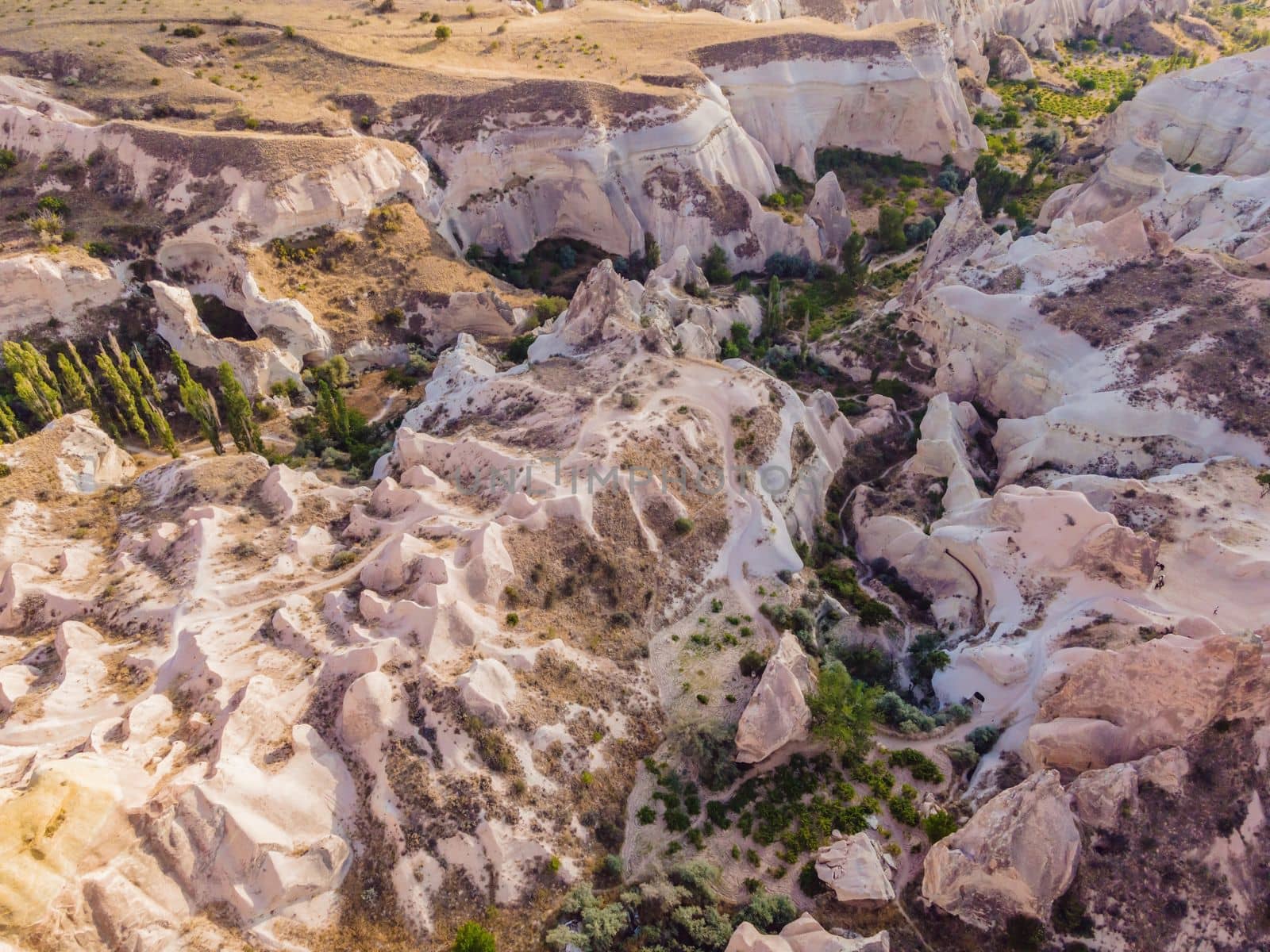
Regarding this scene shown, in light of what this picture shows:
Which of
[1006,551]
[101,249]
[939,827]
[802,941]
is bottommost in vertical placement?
[802,941]

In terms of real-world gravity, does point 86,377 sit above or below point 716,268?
below

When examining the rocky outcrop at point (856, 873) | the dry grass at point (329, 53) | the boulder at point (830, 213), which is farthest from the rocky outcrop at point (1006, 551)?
the dry grass at point (329, 53)

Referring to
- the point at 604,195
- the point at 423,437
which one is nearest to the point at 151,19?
the point at 604,195

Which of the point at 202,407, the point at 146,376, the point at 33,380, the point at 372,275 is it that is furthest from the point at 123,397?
the point at 372,275

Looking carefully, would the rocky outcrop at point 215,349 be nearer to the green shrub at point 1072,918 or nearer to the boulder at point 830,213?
the boulder at point 830,213

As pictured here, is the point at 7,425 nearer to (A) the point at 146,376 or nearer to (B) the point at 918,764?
(A) the point at 146,376

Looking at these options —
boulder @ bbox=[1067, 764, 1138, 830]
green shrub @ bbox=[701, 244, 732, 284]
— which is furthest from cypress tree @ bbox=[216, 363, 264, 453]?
boulder @ bbox=[1067, 764, 1138, 830]

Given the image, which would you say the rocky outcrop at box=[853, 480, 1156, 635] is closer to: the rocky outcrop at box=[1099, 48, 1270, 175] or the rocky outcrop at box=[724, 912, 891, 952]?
the rocky outcrop at box=[724, 912, 891, 952]

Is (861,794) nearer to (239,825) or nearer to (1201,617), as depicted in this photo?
(1201,617)

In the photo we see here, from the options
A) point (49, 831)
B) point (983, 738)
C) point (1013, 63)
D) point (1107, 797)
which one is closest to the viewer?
point (49, 831)
